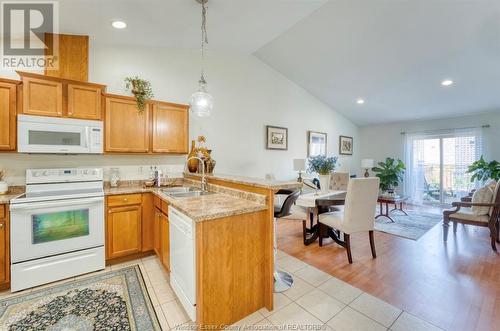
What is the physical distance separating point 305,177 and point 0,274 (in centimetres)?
506

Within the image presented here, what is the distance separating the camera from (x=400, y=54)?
3645 mm

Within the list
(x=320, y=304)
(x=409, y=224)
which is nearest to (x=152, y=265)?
(x=320, y=304)

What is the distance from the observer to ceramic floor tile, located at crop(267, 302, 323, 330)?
169cm

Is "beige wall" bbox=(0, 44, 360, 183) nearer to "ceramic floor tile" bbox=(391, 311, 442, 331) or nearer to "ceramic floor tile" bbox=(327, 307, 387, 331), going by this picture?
"ceramic floor tile" bbox=(327, 307, 387, 331)

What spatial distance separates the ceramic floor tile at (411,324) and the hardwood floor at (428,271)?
69mm

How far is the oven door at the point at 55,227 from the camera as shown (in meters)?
2.08

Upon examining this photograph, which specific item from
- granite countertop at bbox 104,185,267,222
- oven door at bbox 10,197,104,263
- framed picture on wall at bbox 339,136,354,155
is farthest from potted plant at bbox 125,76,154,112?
framed picture on wall at bbox 339,136,354,155

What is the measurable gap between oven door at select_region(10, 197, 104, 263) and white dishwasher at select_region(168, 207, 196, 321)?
1.08 m

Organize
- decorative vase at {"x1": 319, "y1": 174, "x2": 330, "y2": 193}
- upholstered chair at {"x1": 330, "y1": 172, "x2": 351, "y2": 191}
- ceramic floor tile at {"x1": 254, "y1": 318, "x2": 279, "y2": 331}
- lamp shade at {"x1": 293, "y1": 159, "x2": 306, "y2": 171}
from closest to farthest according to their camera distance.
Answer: ceramic floor tile at {"x1": 254, "y1": 318, "x2": 279, "y2": 331}, decorative vase at {"x1": 319, "y1": 174, "x2": 330, "y2": 193}, upholstered chair at {"x1": 330, "y1": 172, "x2": 351, "y2": 191}, lamp shade at {"x1": 293, "y1": 159, "x2": 306, "y2": 171}

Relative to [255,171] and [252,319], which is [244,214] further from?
[255,171]

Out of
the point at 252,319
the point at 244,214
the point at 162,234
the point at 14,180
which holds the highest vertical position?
the point at 14,180

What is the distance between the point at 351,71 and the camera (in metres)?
4.38

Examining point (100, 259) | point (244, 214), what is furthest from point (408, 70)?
point (100, 259)

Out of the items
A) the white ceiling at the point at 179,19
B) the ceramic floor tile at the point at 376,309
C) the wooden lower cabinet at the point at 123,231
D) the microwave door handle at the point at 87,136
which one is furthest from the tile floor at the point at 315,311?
the white ceiling at the point at 179,19
